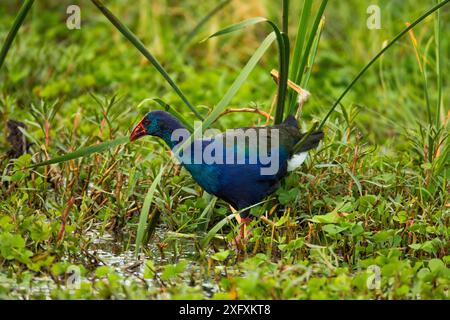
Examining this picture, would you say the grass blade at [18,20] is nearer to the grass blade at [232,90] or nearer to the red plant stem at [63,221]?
the red plant stem at [63,221]

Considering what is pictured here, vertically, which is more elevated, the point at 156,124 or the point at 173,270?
the point at 156,124

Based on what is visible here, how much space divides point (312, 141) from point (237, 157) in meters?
0.34

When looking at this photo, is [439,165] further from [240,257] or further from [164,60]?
[164,60]

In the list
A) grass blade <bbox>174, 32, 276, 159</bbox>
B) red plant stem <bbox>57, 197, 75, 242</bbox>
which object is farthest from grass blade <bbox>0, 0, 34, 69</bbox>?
grass blade <bbox>174, 32, 276, 159</bbox>

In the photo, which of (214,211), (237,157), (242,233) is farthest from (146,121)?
(242,233)

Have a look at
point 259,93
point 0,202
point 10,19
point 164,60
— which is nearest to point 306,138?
point 0,202

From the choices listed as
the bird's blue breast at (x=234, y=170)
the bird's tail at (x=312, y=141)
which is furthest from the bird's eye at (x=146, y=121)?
the bird's tail at (x=312, y=141)

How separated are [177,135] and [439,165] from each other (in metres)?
1.17

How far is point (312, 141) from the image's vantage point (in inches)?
158

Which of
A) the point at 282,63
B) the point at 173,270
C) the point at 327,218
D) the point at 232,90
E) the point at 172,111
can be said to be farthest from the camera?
the point at 172,111

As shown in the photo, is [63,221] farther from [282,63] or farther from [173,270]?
[282,63]

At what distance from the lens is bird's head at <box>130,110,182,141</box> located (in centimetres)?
395

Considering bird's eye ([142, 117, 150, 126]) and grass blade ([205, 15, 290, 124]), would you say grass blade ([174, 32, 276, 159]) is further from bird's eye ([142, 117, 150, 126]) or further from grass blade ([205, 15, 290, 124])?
bird's eye ([142, 117, 150, 126])

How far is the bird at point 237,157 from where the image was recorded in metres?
3.88
